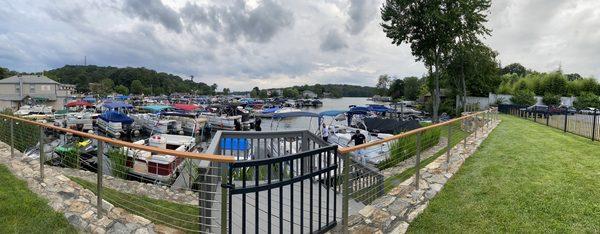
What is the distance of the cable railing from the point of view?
3.71 m

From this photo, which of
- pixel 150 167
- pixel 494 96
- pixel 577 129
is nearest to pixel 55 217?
pixel 150 167

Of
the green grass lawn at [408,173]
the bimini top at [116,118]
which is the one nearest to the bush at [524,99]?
the green grass lawn at [408,173]

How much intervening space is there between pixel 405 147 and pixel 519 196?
4.65 m

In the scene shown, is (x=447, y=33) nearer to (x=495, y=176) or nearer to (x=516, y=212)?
(x=495, y=176)

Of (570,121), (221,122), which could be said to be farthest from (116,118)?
(570,121)

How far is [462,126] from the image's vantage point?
13.3 metres

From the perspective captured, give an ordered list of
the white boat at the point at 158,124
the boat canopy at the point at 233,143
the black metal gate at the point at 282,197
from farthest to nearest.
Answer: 1. the white boat at the point at 158,124
2. the boat canopy at the point at 233,143
3. the black metal gate at the point at 282,197

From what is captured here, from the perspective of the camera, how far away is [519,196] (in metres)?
5.86

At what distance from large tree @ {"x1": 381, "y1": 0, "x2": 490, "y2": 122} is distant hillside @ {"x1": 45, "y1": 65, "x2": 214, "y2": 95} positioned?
115 meters

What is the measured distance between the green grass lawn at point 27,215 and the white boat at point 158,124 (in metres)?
25.9

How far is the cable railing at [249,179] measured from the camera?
12.2ft

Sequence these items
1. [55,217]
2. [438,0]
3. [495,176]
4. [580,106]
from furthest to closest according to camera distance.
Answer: [580,106], [438,0], [495,176], [55,217]

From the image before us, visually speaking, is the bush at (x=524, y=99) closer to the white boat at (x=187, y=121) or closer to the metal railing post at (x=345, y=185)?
the white boat at (x=187, y=121)

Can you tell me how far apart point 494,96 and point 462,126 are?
137 feet
